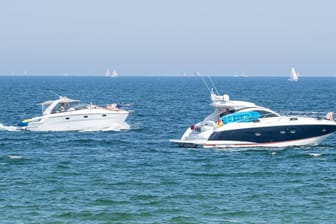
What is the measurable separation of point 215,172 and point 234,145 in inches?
313

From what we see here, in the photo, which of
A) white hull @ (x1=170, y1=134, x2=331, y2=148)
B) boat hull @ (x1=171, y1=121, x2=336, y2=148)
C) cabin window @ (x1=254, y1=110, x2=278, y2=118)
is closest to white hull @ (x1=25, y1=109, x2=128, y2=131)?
white hull @ (x1=170, y1=134, x2=331, y2=148)

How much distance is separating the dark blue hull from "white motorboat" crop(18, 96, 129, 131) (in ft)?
51.9

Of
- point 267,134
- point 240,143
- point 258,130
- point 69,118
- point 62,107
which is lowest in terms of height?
point 240,143

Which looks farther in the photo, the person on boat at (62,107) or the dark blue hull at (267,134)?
the person on boat at (62,107)

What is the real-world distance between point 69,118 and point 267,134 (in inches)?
738

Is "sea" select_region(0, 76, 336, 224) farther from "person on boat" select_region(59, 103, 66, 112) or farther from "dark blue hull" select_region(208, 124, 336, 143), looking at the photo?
"person on boat" select_region(59, 103, 66, 112)

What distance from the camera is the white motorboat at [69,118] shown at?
6003cm

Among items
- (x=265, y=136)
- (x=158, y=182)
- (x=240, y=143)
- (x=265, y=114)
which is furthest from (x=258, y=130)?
(x=158, y=182)

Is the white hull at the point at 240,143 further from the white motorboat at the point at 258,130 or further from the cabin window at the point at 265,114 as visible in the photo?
the cabin window at the point at 265,114

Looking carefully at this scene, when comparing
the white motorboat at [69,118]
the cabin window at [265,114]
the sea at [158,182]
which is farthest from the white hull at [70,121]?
the cabin window at [265,114]

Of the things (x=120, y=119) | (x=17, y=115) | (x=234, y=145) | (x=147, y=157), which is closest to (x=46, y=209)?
(x=147, y=157)

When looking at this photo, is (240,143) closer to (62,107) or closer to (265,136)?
(265,136)

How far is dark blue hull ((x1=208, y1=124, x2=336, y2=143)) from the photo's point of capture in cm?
4667

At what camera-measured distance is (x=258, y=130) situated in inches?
1838
